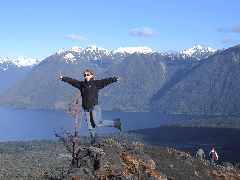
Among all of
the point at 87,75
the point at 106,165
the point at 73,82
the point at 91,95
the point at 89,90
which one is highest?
the point at 87,75

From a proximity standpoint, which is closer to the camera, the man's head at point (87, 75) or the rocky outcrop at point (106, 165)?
the man's head at point (87, 75)

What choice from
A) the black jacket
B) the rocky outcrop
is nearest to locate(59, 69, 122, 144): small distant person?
the black jacket

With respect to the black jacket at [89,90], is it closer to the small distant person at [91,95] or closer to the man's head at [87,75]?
the small distant person at [91,95]

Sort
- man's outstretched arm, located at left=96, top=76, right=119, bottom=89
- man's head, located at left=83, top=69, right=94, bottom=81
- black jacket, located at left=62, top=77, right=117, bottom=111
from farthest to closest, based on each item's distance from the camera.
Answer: man's outstretched arm, located at left=96, top=76, right=119, bottom=89
black jacket, located at left=62, top=77, right=117, bottom=111
man's head, located at left=83, top=69, right=94, bottom=81

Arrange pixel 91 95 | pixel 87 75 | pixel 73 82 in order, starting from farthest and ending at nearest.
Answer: pixel 73 82 → pixel 91 95 → pixel 87 75

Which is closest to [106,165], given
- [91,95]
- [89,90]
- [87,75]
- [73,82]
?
[91,95]

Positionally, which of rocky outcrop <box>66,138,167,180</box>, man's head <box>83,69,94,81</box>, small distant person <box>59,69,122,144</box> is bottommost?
rocky outcrop <box>66,138,167,180</box>

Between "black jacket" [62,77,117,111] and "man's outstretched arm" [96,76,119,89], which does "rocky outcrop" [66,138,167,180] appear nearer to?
"black jacket" [62,77,117,111]

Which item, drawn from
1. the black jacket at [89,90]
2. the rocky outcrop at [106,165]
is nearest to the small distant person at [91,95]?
the black jacket at [89,90]

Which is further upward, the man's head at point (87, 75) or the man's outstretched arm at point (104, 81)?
the man's head at point (87, 75)

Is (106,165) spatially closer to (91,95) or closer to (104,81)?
(91,95)

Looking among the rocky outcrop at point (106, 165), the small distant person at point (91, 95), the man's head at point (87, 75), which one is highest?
the man's head at point (87, 75)

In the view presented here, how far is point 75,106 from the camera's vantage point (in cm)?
1798

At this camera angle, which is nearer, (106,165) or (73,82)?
(73,82)
